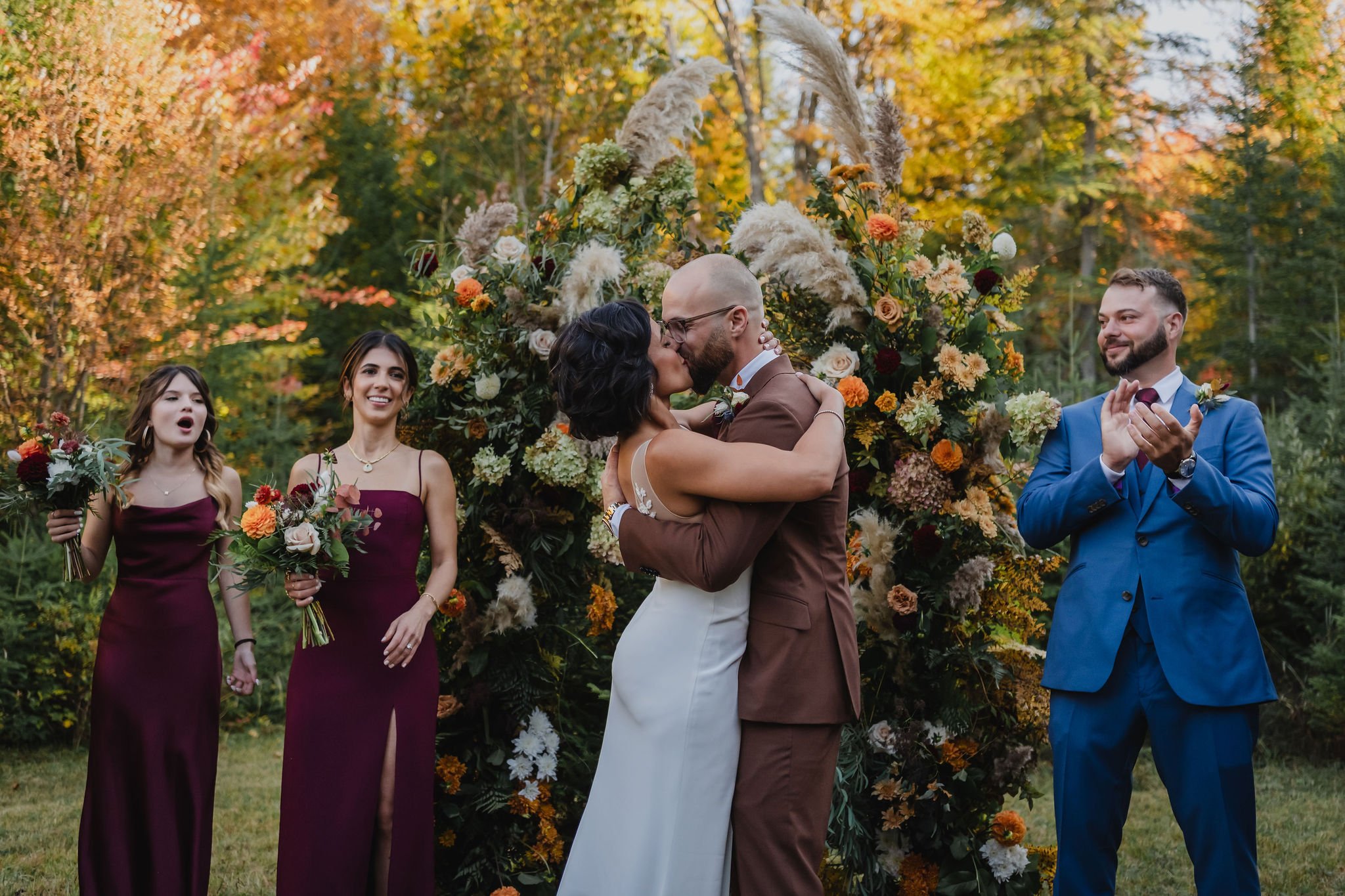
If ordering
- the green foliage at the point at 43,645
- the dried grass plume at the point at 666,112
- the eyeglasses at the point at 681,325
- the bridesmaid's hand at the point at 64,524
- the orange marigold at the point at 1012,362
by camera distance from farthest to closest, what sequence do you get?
1. the green foliage at the point at 43,645
2. the dried grass plume at the point at 666,112
3. the orange marigold at the point at 1012,362
4. the bridesmaid's hand at the point at 64,524
5. the eyeglasses at the point at 681,325

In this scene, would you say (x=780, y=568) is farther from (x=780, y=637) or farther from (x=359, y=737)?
(x=359, y=737)

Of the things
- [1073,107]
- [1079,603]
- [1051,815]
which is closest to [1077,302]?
[1073,107]

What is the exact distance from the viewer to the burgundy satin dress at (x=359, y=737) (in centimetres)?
362

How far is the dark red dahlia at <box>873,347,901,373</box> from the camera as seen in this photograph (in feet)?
13.4

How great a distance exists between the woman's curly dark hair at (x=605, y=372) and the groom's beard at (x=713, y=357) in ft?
0.42

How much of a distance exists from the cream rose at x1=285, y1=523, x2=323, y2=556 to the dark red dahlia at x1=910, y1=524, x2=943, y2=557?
2154 millimetres

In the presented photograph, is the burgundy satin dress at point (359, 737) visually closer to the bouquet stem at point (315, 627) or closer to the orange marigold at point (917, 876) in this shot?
the bouquet stem at point (315, 627)

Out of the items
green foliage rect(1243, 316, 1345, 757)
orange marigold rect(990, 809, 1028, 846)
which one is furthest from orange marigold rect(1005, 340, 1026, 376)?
green foliage rect(1243, 316, 1345, 757)

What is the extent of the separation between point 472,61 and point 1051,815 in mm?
12996

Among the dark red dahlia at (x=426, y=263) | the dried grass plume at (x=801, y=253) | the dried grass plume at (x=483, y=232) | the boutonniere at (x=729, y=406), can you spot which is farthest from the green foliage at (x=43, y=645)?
the boutonniere at (x=729, y=406)

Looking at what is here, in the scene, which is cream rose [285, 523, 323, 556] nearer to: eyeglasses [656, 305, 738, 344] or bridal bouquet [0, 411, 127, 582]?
bridal bouquet [0, 411, 127, 582]

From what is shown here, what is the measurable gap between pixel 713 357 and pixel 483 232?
227cm

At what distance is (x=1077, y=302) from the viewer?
16484 millimetres

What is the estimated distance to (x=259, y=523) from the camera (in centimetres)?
336
